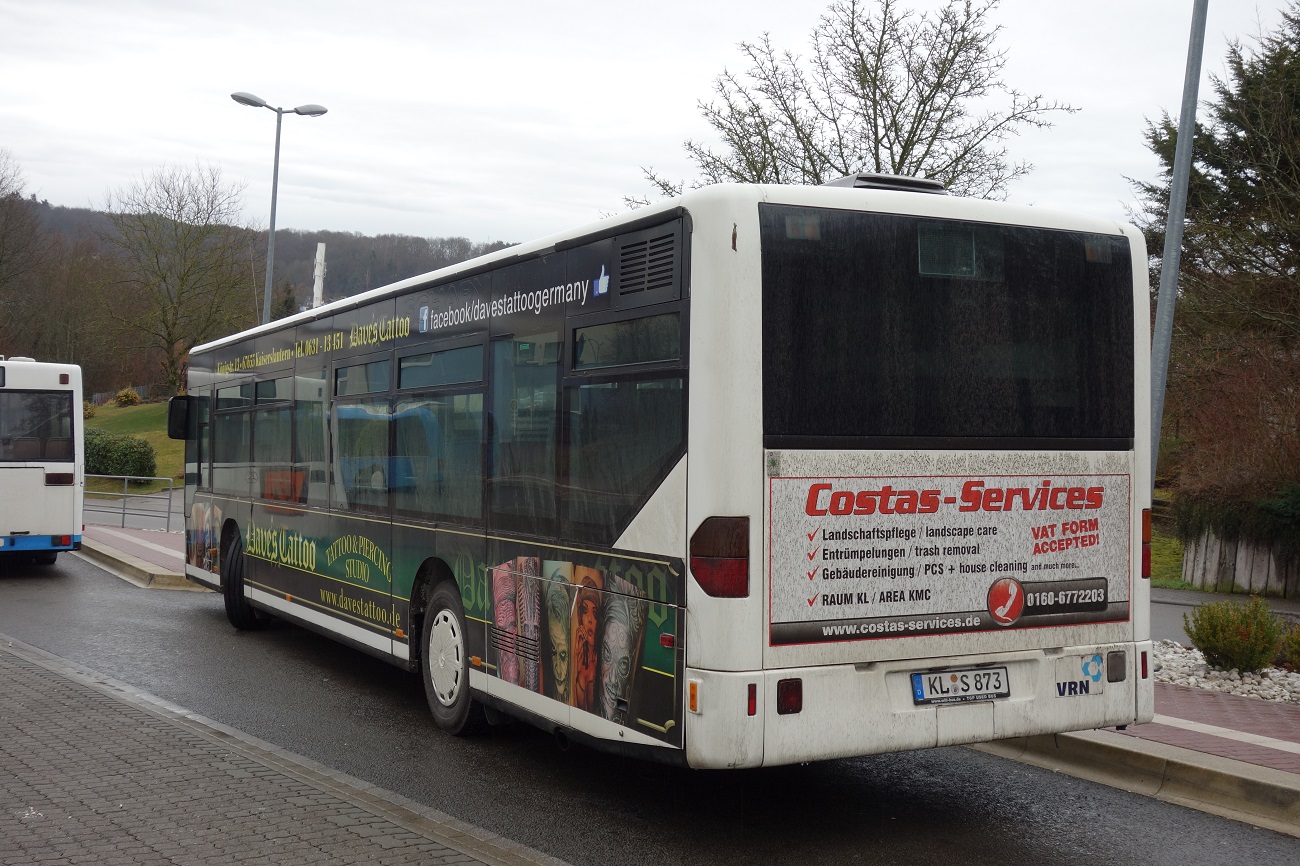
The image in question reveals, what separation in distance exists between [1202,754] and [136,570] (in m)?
14.3

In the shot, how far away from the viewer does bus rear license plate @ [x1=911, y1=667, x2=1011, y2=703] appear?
552 centimetres

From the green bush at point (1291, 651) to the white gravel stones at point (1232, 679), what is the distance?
11cm

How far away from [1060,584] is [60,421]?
48.1ft

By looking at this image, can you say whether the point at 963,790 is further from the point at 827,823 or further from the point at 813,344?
the point at 813,344

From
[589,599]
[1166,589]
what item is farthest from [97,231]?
[589,599]

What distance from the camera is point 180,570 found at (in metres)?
17.3

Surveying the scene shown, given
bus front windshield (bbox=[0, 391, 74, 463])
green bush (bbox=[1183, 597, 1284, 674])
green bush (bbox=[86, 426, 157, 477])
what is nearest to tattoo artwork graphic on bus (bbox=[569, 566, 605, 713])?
green bush (bbox=[1183, 597, 1284, 674])

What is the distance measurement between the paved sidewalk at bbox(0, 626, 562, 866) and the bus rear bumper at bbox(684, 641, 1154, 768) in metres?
0.91

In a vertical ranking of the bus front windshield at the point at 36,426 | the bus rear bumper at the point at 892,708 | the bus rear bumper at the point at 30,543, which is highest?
the bus front windshield at the point at 36,426

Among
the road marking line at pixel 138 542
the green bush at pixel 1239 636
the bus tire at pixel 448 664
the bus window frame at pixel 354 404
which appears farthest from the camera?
the road marking line at pixel 138 542

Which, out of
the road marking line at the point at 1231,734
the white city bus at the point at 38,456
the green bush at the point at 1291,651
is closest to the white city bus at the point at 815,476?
the road marking line at the point at 1231,734

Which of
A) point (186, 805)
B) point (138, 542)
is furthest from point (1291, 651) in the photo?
point (138, 542)

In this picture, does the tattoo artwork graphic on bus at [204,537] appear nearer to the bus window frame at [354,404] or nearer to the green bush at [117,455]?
the bus window frame at [354,404]

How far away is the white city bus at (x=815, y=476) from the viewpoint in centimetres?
519
